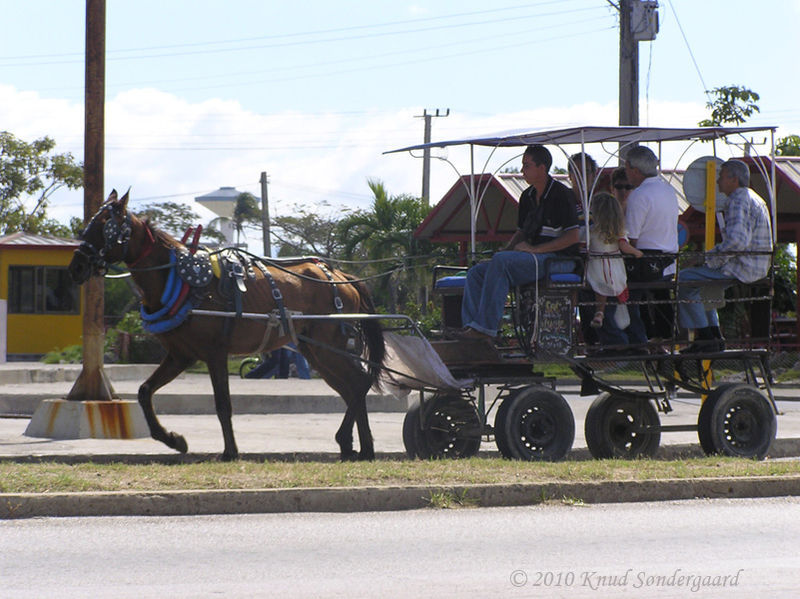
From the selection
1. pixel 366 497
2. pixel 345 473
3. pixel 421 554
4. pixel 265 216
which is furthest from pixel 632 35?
pixel 265 216

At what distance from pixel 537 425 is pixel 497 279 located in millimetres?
1260

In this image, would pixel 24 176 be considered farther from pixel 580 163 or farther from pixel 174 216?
pixel 580 163

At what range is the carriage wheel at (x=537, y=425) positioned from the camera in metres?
10.1

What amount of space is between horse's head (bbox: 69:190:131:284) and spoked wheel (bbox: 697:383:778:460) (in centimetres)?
509

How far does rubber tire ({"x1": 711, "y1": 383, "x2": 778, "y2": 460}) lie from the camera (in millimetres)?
10922

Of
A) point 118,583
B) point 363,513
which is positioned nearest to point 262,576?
point 118,583

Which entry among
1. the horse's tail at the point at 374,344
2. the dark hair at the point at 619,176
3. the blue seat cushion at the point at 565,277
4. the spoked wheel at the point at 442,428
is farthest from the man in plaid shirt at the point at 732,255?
the horse's tail at the point at 374,344

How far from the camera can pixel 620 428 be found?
11.1 meters

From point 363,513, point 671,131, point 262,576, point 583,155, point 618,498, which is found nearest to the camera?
point 262,576

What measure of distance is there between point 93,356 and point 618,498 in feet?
19.4

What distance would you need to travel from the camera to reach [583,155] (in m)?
10.3

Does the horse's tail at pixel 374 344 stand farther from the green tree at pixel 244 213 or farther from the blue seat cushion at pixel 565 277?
the green tree at pixel 244 213

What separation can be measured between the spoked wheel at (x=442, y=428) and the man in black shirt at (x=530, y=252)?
0.67 metres

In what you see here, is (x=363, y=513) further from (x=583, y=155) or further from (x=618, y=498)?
(x=583, y=155)
